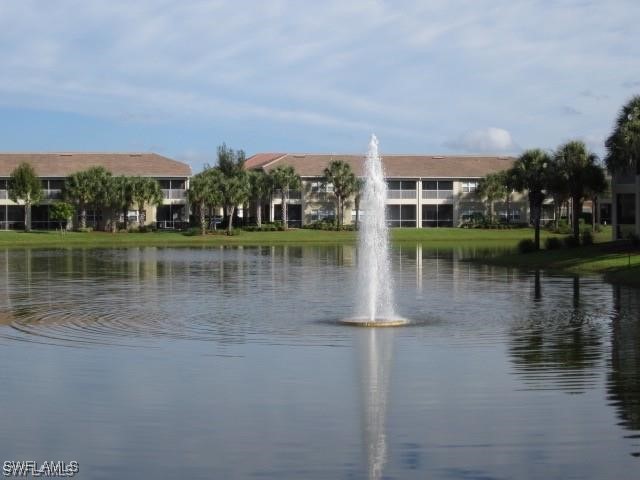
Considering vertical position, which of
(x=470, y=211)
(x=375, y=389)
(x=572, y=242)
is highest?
(x=470, y=211)

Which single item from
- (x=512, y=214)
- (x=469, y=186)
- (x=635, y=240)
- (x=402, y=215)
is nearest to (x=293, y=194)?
(x=402, y=215)

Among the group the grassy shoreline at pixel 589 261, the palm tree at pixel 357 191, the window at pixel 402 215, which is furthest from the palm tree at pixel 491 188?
the grassy shoreline at pixel 589 261

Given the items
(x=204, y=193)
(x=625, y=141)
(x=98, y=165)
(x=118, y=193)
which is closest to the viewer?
(x=625, y=141)

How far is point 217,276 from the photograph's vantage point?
42406mm

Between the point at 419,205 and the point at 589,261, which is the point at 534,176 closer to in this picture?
the point at 589,261

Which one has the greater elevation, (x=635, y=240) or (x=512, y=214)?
(x=512, y=214)

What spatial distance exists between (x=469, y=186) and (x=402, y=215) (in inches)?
300

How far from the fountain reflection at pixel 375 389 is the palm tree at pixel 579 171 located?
1364 inches

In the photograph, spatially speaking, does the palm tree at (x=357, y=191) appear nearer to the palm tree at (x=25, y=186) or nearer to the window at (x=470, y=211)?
the window at (x=470, y=211)

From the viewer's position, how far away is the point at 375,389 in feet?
51.8

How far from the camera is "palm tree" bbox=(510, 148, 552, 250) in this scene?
193ft

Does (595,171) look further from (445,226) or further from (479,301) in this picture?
(445,226)

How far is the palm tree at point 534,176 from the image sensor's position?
58781 mm

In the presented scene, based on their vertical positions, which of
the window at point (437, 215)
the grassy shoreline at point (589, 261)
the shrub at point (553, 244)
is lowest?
the grassy shoreline at point (589, 261)
